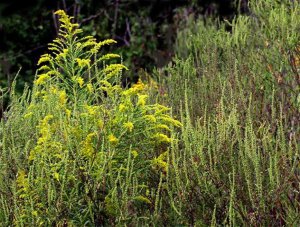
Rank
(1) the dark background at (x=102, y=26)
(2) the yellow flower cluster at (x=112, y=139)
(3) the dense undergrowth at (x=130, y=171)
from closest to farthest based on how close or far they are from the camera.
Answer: (3) the dense undergrowth at (x=130, y=171), (2) the yellow flower cluster at (x=112, y=139), (1) the dark background at (x=102, y=26)

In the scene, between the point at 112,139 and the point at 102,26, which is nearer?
the point at 112,139

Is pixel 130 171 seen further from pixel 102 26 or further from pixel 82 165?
pixel 102 26

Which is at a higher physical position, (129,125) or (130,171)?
(129,125)

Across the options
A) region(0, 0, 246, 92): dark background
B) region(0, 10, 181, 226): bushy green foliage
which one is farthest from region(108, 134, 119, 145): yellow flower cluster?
region(0, 0, 246, 92): dark background

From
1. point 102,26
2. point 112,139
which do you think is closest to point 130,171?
point 112,139

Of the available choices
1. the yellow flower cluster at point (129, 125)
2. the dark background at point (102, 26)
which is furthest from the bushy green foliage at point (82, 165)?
the dark background at point (102, 26)

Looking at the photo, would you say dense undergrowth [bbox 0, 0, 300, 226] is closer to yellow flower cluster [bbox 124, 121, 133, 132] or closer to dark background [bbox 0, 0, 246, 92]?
yellow flower cluster [bbox 124, 121, 133, 132]

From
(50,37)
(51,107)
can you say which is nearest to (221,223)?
(51,107)

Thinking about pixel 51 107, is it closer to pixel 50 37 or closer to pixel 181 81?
pixel 181 81

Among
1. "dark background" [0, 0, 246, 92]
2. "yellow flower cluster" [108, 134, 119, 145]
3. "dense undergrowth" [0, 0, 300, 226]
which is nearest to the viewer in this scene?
"dense undergrowth" [0, 0, 300, 226]

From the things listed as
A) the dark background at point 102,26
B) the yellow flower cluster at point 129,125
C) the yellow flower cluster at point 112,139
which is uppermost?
the yellow flower cluster at point 129,125

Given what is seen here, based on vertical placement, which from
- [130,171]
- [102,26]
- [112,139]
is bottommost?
[102,26]

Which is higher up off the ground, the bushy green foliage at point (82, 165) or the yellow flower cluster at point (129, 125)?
the yellow flower cluster at point (129, 125)

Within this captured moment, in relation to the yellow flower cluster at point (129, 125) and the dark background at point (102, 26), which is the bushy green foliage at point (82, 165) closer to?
the yellow flower cluster at point (129, 125)
